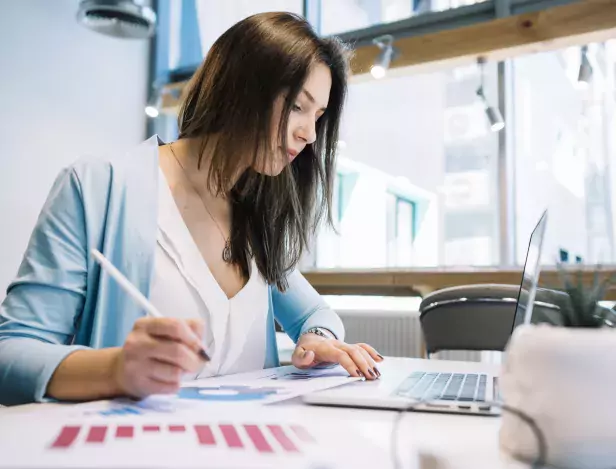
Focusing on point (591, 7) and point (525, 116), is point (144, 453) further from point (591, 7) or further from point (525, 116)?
point (525, 116)

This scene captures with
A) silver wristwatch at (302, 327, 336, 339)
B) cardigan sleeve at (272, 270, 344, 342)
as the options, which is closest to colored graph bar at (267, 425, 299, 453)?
silver wristwatch at (302, 327, 336, 339)

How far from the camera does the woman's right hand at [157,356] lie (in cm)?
60

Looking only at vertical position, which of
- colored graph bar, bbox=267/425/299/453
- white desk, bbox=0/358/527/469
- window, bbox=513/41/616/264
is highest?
window, bbox=513/41/616/264

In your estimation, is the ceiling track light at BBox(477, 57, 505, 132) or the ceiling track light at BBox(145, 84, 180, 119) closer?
the ceiling track light at BBox(477, 57, 505, 132)

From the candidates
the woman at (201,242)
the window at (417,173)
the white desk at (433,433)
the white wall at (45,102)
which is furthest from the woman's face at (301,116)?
the white wall at (45,102)

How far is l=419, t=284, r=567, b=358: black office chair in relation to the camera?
1729mm

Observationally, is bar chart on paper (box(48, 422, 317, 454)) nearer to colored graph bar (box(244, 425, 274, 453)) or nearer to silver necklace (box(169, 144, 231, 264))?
colored graph bar (box(244, 425, 274, 453))

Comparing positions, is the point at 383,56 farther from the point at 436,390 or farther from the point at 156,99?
the point at 436,390

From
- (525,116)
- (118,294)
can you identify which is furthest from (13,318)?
(525,116)

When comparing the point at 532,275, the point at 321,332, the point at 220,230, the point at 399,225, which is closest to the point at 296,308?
the point at 321,332

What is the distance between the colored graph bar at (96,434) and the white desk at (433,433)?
0.47 feet

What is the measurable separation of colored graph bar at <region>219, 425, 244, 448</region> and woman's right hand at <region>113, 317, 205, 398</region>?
0.09 m

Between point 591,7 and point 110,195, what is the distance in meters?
2.66

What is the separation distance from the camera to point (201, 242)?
119 centimetres
